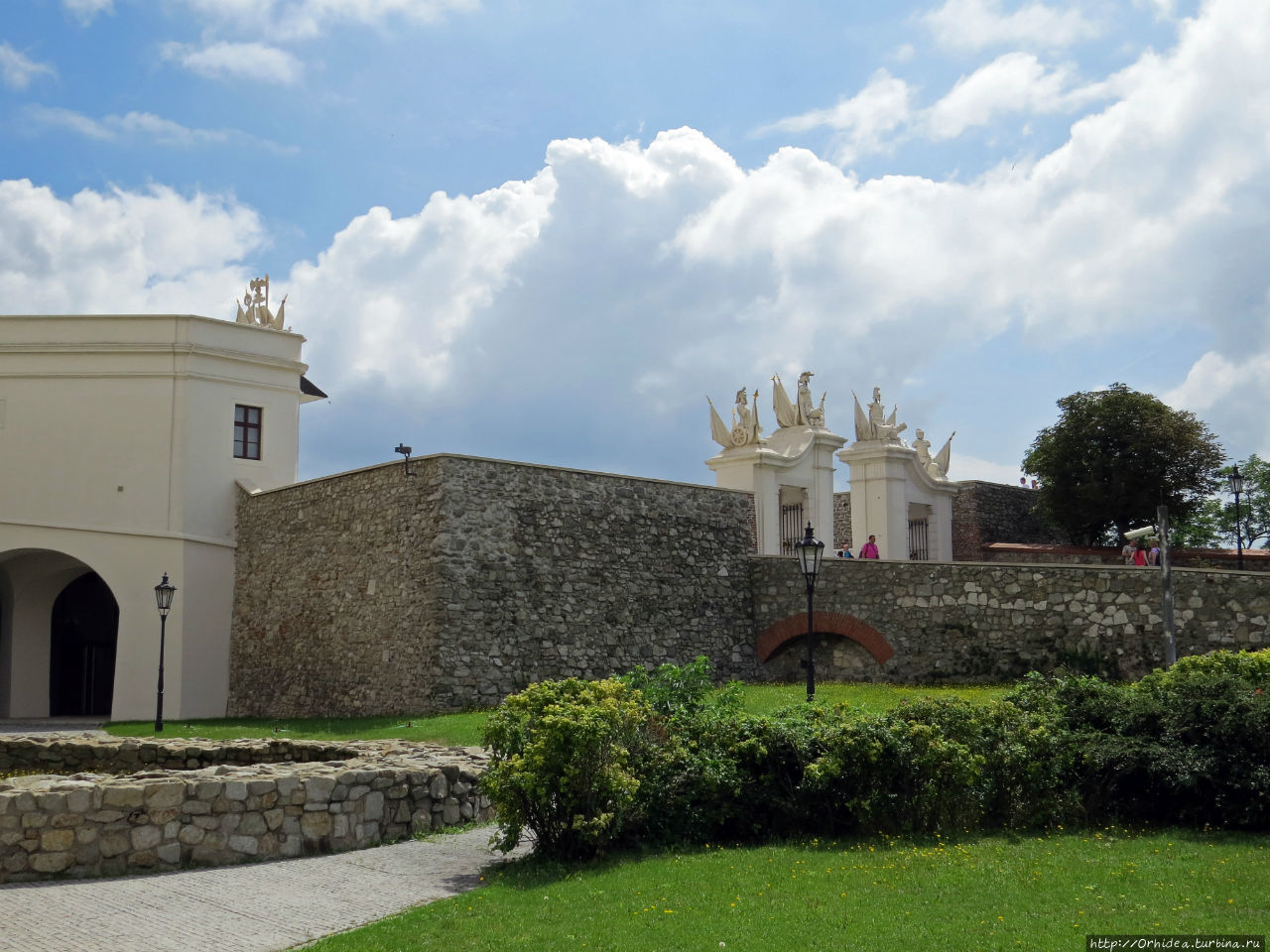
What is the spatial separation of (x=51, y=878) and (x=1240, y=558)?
79.5 feet

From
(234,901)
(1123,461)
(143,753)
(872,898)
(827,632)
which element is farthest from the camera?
(1123,461)

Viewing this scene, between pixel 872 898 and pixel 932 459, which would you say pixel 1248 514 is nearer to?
pixel 932 459

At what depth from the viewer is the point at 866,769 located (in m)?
10.4

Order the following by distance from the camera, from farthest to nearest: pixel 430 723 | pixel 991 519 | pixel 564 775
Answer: pixel 991 519 → pixel 430 723 → pixel 564 775

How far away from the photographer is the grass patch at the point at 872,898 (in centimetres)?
731

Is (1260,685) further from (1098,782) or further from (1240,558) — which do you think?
(1240,558)

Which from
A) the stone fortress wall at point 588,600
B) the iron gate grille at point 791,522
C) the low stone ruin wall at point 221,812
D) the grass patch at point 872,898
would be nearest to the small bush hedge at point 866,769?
the grass patch at point 872,898

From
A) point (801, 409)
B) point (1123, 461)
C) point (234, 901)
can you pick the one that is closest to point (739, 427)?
point (801, 409)

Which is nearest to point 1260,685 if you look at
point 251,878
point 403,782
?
point 403,782

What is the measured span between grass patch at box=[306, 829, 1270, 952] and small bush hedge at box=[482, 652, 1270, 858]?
403 mm

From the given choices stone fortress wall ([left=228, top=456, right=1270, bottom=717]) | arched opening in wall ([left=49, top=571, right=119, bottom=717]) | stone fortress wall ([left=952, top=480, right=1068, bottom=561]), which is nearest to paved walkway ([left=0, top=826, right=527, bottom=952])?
stone fortress wall ([left=228, top=456, right=1270, bottom=717])

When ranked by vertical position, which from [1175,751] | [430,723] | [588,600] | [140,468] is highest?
[140,468]

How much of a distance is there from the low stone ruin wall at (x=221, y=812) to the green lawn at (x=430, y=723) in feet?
11.5

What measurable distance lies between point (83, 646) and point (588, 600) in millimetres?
14052
